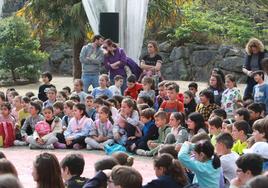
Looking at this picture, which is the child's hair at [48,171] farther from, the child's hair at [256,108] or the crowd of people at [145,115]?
the child's hair at [256,108]

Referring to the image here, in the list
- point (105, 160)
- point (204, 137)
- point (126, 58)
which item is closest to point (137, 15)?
point (126, 58)

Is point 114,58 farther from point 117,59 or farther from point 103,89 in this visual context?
point 103,89

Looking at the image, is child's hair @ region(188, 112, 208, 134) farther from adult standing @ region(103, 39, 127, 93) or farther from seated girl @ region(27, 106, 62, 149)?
adult standing @ region(103, 39, 127, 93)

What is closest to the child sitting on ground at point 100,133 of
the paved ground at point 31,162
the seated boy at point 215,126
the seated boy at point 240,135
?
the paved ground at point 31,162

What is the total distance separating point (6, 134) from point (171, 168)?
544 centimetres

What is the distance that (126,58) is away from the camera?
13055 mm

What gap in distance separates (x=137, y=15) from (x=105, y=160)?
829cm

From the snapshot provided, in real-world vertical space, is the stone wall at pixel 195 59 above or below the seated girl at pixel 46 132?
below

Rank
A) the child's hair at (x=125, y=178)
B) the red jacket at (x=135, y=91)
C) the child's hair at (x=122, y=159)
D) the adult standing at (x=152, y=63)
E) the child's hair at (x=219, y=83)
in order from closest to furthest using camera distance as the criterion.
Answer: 1. the child's hair at (x=125, y=178)
2. the child's hair at (x=122, y=159)
3. the child's hair at (x=219, y=83)
4. the red jacket at (x=135, y=91)
5. the adult standing at (x=152, y=63)

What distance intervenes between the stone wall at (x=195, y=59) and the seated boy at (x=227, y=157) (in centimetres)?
1394

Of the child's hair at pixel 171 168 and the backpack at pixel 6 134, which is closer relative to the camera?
the child's hair at pixel 171 168

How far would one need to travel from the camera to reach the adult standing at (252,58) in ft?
37.5

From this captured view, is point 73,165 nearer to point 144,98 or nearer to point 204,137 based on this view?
point 204,137

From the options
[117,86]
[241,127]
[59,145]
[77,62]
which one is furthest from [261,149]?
[77,62]
